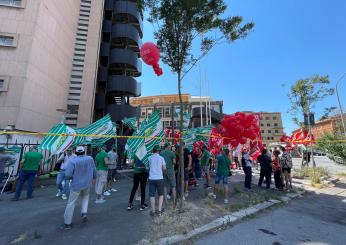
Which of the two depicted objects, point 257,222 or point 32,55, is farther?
point 32,55

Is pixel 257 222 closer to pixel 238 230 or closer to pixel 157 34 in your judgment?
pixel 238 230

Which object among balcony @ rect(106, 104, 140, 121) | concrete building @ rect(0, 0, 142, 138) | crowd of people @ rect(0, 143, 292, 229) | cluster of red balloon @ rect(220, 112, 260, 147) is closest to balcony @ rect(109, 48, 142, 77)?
concrete building @ rect(0, 0, 142, 138)

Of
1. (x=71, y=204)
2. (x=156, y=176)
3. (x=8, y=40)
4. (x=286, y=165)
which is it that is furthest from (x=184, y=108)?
(x=71, y=204)

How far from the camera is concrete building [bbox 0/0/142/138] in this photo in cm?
1251

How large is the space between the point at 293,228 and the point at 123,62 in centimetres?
1938

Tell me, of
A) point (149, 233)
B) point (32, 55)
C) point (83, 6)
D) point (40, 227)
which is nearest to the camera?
point (149, 233)

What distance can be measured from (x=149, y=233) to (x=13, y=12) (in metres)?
16.3

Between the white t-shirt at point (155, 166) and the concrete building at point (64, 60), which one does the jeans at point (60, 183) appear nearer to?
the white t-shirt at point (155, 166)

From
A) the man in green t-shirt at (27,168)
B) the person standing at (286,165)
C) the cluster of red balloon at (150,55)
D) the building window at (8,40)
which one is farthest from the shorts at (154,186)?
the building window at (8,40)

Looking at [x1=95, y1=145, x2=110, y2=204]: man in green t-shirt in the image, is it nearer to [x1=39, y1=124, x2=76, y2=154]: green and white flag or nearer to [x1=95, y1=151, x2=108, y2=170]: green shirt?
[x1=95, y1=151, x2=108, y2=170]: green shirt

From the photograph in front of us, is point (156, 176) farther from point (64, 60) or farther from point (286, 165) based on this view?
point (64, 60)

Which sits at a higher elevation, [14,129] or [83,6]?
[83,6]

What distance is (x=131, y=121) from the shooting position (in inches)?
526

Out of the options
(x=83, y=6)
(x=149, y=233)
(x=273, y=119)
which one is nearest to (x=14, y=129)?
(x=149, y=233)
